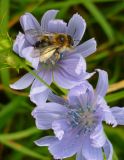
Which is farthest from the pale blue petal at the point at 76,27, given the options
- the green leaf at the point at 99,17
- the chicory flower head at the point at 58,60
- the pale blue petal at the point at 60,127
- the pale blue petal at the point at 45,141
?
the green leaf at the point at 99,17

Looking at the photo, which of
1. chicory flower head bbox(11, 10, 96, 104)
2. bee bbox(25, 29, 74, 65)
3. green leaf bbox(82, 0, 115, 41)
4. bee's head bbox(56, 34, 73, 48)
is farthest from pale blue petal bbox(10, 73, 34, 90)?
green leaf bbox(82, 0, 115, 41)

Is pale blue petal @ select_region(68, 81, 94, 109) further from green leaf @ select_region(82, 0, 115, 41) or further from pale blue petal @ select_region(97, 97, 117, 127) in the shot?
green leaf @ select_region(82, 0, 115, 41)

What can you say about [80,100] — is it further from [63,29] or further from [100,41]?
[100,41]

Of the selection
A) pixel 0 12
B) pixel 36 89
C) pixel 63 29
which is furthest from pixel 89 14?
pixel 36 89

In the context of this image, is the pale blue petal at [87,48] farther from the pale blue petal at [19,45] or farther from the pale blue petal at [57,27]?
the pale blue petal at [19,45]

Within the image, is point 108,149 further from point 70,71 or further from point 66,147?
point 70,71

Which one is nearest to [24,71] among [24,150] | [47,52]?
[24,150]

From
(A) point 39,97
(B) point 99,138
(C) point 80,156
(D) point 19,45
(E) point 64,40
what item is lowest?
(C) point 80,156
